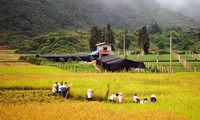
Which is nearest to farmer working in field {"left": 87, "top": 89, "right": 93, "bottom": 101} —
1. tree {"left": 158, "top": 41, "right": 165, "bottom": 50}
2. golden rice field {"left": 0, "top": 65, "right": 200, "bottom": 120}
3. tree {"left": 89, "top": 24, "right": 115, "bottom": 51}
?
golden rice field {"left": 0, "top": 65, "right": 200, "bottom": 120}

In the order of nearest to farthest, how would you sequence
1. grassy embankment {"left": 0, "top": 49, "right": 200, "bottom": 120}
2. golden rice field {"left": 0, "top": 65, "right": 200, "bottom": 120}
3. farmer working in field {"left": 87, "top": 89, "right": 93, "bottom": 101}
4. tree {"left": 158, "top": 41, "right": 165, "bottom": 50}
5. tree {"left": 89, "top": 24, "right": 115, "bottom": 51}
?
golden rice field {"left": 0, "top": 65, "right": 200, "bottom": 120} → grassy embankment {"left": 0, "top": 49, "right": 200, "bottom": 120} → farmer working in field {"left": 87, "top": 89, "right": 93, "bottom": 101} → tree {"left": 89, "top": 24, "right": 115, "bottom": 51} → tree {"left": 158, "top": 41, "right": 165, "bottom": 50}

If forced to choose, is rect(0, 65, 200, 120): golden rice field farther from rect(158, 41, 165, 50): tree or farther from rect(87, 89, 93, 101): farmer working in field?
rect(158, 41, 165, 50): tree

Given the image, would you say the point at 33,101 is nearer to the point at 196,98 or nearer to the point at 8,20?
the point at 196,98

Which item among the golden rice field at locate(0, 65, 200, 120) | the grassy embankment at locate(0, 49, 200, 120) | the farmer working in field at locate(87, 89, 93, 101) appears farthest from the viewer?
the farmer working in field at locate(87, 89, 93, 101)

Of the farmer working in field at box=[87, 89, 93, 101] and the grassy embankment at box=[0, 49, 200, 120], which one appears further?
the farmer working in field at box=[87, 89, 93, 101]

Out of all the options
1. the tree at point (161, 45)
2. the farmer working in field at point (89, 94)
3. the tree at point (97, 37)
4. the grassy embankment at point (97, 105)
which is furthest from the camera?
the tree at point (161, 45)

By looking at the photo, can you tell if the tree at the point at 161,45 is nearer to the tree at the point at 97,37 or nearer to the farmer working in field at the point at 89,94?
the tree at the point at 97,37

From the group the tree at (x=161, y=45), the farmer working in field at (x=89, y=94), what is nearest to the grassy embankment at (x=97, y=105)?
the farmer working in field at (x=89, y=94)

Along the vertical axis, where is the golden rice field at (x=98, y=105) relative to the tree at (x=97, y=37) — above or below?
below

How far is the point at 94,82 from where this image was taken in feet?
91.4

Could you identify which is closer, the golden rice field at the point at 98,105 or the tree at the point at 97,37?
the golden rice field at the point at 98,105

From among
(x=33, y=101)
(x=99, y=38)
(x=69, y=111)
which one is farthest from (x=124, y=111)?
(x=99, y=38)

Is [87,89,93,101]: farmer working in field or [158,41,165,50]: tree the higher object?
[158,41,165,50]: tree

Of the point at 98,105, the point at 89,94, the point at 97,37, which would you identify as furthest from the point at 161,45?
the point at 98,105
